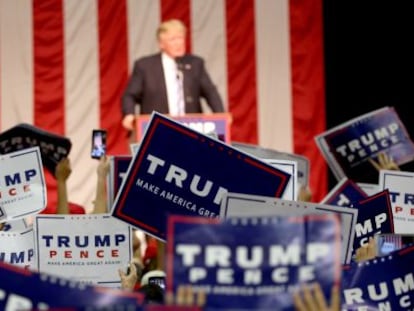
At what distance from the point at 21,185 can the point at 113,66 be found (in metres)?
4.54

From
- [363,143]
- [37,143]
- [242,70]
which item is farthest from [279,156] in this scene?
[242,70]

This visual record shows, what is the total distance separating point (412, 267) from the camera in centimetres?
343

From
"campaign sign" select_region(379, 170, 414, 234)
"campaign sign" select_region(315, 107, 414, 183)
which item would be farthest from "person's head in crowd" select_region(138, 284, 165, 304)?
"campaign sign" select_region(315, 107, 414, 183)

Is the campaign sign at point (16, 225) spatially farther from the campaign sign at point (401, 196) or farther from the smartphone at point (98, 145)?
the campaign sign at point (401, 196)

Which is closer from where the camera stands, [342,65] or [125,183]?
[125,183]

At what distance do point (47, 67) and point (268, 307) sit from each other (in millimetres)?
7204

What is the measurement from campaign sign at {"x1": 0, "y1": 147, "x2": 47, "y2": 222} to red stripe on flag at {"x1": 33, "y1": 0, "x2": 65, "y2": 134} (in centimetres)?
443

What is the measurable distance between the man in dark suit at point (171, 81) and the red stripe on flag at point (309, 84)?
3.71 ft

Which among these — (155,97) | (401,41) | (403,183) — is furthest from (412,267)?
(401,41)

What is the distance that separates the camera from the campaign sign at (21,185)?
4.95 meters

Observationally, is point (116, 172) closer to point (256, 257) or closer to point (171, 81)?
point (171, 81)

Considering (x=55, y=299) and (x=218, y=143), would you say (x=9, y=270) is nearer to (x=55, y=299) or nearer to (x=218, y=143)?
(x=55, y=299)

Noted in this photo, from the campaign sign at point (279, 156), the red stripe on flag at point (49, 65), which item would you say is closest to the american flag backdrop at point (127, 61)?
Answer: the red stripe on flag at point (49, 65)

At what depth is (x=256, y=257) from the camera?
2490 mm
